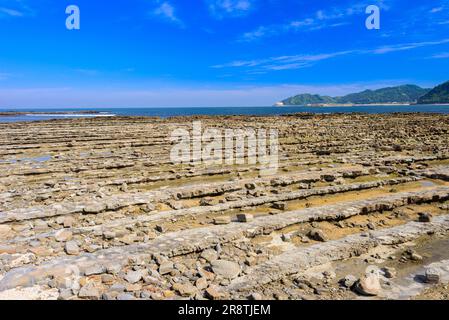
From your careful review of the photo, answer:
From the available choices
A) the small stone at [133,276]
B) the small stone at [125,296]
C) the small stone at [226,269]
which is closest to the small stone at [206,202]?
the small stone at [226,269]

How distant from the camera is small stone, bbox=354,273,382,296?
14.1 ft

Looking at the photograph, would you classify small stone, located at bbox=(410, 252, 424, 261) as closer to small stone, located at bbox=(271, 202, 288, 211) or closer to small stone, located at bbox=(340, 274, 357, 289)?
small stone, located at bbox=(340, 274, 357, 289)

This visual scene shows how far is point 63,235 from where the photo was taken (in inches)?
245

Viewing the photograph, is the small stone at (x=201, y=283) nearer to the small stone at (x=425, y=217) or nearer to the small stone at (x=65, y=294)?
the small stone at (x=65, y=294)

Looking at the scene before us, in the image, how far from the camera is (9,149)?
18672 millimetres

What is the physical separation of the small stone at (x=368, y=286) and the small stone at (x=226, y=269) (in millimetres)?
1694

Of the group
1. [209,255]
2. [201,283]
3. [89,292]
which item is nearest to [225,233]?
[209,255]

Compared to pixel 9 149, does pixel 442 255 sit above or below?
below

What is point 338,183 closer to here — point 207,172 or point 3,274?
point 207,172

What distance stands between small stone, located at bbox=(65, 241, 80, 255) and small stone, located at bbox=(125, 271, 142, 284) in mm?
1332

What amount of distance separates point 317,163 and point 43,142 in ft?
59.9

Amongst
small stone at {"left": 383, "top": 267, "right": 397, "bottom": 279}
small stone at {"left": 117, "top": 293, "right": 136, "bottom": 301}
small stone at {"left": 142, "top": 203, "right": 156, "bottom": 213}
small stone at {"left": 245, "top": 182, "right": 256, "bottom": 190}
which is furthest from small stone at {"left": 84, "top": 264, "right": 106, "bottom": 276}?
small stone at {"left": 245, "top": 182, "right": 256, "bottom": 190}

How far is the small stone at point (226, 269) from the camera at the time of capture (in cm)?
480
